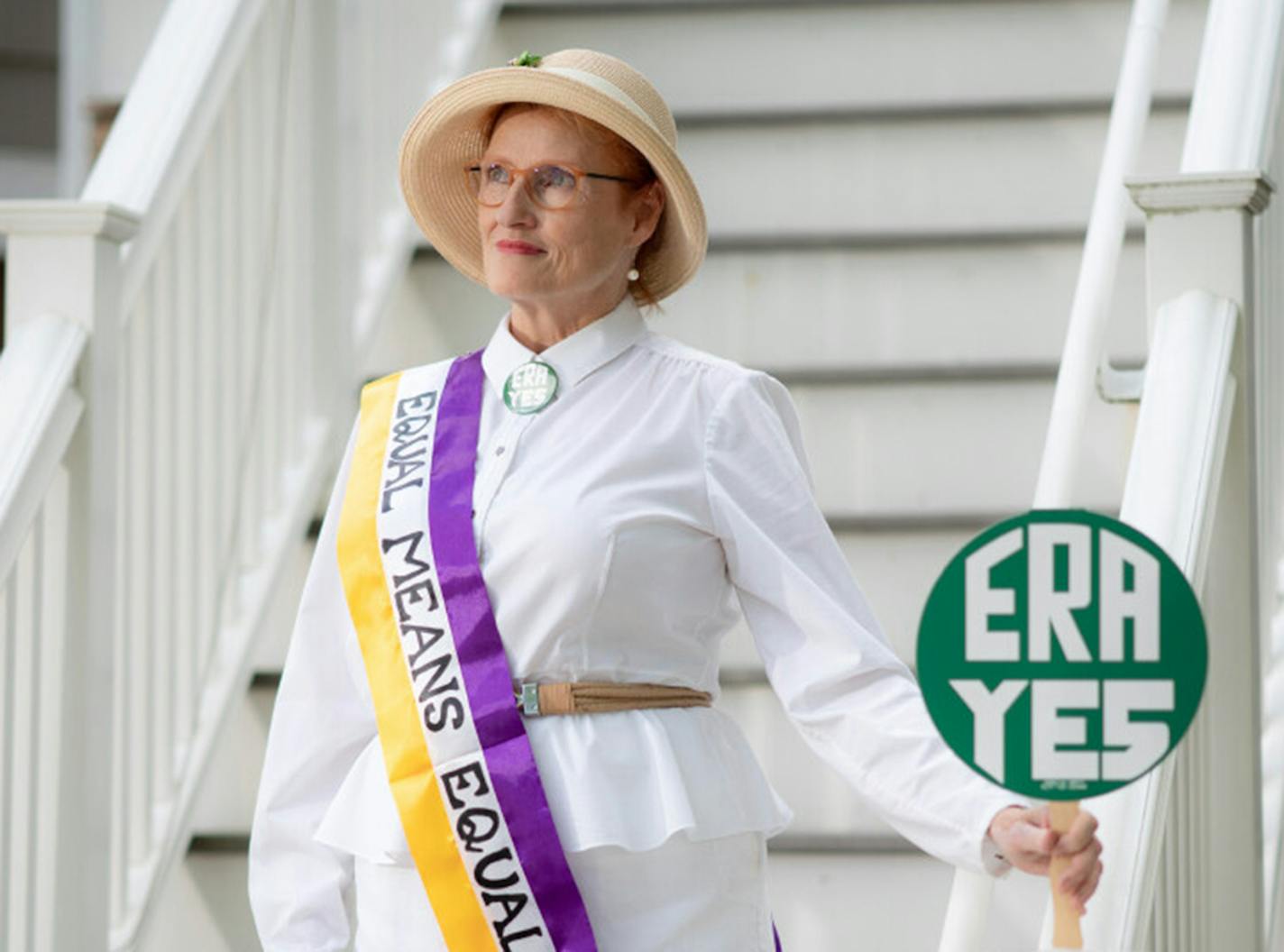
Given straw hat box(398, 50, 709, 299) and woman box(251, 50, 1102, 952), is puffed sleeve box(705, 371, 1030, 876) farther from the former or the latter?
straw hat box(398, 50, 709, 299)

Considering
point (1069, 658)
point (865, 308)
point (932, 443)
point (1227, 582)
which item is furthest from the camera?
point (865, 308)

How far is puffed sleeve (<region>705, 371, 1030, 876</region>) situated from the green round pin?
153 millimetres

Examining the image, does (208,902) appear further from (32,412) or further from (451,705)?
(451,705)

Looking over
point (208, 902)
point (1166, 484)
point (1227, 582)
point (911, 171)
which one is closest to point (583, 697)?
point (1166, 484)

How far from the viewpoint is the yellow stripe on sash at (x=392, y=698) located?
1870mm

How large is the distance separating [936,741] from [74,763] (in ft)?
3.88

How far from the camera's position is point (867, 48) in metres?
4.10

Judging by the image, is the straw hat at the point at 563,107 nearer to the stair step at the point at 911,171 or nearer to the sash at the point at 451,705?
the sash at the point at 451,705

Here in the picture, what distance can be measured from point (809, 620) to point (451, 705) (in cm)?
31

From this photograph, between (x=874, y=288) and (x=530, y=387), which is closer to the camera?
(x=530, y=387)

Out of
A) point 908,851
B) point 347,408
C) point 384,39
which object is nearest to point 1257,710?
point 908,851

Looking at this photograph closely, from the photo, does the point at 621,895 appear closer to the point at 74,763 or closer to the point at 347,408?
the point at 74,763

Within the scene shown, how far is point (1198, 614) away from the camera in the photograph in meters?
1.40

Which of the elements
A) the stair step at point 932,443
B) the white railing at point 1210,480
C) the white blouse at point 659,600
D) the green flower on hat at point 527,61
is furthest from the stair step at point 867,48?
the white blouse at point 659,600
